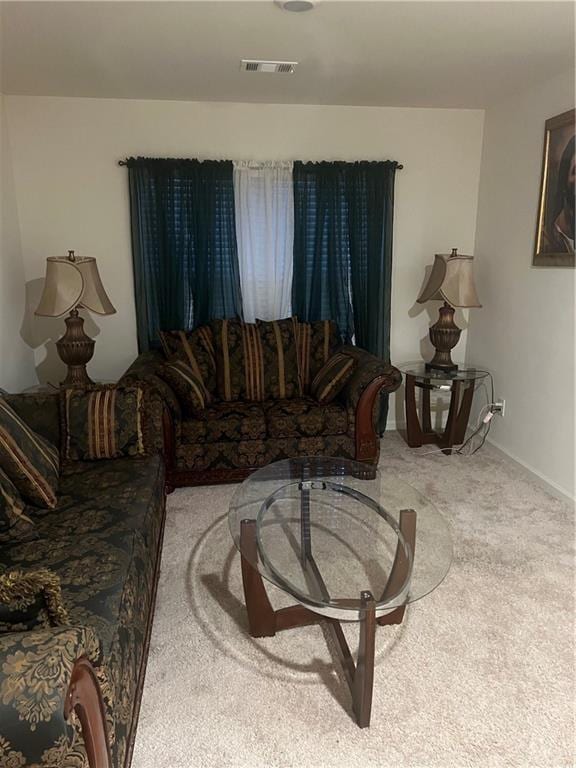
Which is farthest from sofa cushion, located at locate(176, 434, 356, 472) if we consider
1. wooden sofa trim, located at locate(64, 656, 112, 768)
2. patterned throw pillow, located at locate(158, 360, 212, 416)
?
wooden sofa trim, located at locate(64, 656, 112, 768)

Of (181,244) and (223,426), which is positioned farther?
(181,244)

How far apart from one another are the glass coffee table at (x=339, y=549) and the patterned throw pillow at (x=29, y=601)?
2.25 feet

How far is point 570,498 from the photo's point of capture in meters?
2.97

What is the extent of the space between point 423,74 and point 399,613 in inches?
112

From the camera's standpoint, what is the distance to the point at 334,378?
3.35 metres

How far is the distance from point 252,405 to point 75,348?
117 centimetres

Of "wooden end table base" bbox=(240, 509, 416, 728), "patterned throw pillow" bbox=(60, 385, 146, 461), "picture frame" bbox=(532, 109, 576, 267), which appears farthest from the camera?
"picture frame" bbox=(532, 109, 576, 267)

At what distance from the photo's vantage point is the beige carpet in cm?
155

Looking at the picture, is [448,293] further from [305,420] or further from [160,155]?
[160,155]

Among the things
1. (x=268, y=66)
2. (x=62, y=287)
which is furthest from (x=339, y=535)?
(x=268, y=66)

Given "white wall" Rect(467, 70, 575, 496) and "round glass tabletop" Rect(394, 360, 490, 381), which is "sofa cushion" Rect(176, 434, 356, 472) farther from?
"white wall" Rect(467, 70, 575, 496)

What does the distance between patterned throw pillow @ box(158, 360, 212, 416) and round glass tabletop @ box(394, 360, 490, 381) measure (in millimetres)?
1471

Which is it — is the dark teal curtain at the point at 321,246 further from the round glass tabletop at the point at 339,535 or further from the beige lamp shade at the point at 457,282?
the round glass tabletop at the point at 339,535

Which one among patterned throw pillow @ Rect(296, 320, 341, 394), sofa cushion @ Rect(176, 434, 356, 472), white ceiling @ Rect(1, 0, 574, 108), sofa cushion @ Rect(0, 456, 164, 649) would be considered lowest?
sofa cushion @ Rect(176, 434, 356, 472)
